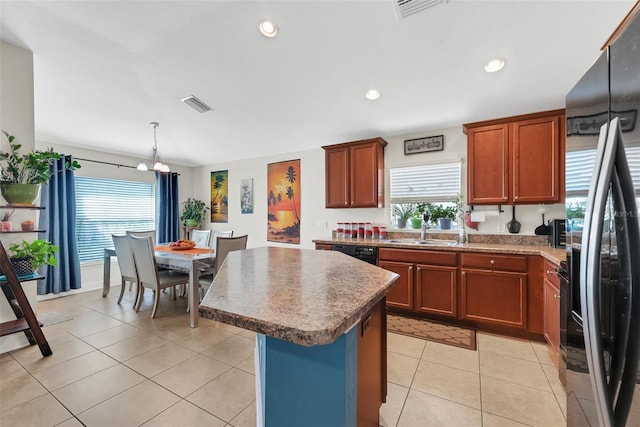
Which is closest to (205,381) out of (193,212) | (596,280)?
(596,280)

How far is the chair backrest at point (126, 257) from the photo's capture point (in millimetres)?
3395

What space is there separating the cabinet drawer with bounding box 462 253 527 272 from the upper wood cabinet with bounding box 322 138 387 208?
130 centimetres

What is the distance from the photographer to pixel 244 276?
49.4 inches

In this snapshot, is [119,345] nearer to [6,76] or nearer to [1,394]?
[1,394]

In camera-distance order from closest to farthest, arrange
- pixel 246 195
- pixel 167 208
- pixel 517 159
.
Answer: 1. pixel 517 159
2. pixel 246 195
3. pixel 167 208

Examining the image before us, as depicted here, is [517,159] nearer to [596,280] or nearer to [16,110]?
[596,280]

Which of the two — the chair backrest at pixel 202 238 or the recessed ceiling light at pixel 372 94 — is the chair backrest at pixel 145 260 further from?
the recessed ceiling light at pixel 372 94

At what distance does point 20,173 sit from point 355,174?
339cm

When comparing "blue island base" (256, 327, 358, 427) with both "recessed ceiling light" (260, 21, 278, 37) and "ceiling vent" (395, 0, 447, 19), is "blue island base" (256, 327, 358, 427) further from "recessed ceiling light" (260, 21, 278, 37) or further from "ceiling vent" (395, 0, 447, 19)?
"recessed ceiling light" (260, 21, 278, 37)

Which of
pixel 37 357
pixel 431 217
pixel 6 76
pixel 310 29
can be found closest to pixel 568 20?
pixel 310 29

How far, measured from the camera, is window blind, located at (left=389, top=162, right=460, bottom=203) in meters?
3.43

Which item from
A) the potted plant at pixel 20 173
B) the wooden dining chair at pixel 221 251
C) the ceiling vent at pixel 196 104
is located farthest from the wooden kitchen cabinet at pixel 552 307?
the potted plant at pixel 20 173

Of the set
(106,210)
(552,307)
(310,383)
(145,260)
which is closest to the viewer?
(310,383)

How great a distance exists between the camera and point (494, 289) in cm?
263
